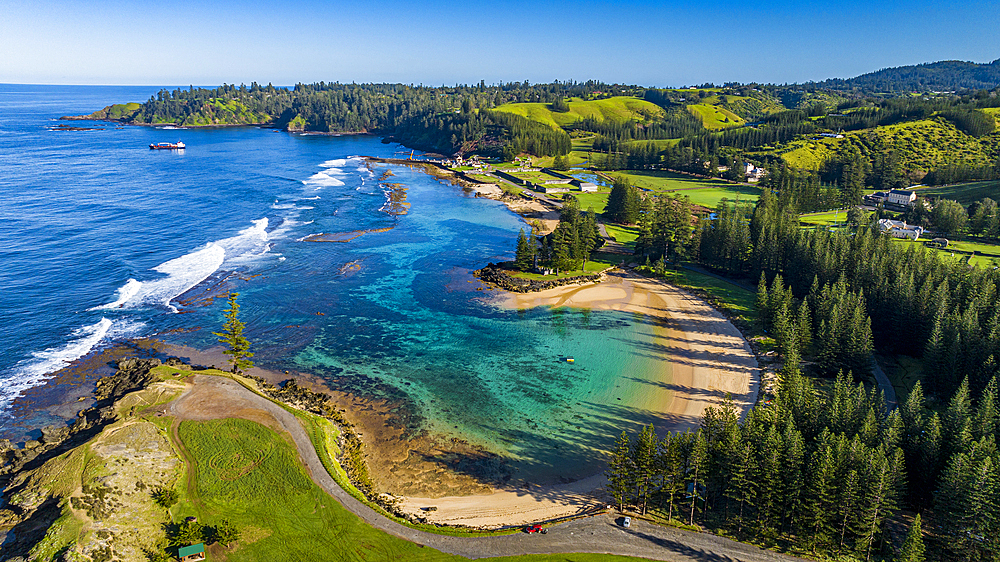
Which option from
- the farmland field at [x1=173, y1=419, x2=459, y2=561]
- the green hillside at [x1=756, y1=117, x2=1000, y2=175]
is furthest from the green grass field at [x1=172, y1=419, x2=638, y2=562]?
the green hillside at [x1=756, y1=117, x2=1000, y2=175]

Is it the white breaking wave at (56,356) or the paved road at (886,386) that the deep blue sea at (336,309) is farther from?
the paved road at (886,386)

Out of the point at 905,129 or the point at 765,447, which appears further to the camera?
the point at 905,129

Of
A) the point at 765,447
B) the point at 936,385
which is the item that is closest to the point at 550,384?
the point at 765,447

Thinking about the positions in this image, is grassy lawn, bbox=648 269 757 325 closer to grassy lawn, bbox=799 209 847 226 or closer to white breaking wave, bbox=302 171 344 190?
grassy lawn, bbox=799 209 847 226

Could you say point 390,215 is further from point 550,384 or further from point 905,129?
point 905,129

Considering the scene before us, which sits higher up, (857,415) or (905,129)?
(905,129)

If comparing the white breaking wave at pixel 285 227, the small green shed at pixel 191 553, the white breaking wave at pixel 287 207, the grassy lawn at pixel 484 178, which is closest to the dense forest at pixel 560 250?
the white breaking wave at pixel 285 227

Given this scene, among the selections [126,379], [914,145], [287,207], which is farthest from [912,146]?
[126,379]
